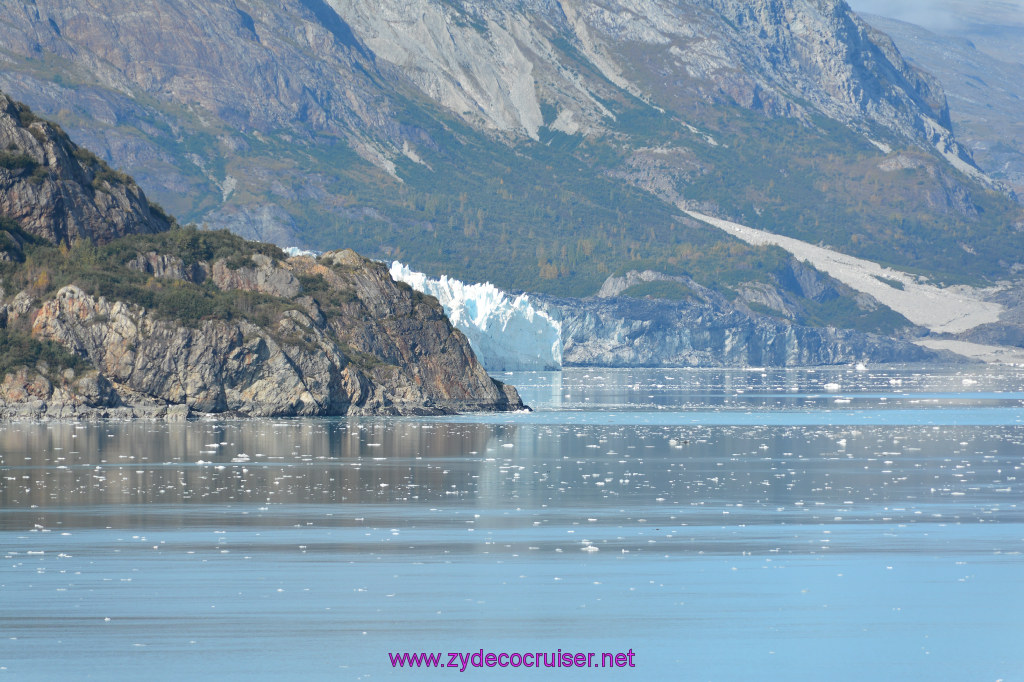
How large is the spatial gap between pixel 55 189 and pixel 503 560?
234 ft

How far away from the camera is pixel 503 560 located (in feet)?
97.3

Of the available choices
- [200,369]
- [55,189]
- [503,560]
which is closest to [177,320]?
[200,369]

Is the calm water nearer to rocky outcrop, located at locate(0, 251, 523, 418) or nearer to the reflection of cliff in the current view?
the reflection of cliff

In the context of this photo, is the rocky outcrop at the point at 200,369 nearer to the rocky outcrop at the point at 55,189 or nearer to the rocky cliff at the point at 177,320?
the rocky cliff at the point at 177,320

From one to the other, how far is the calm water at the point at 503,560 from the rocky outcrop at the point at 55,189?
120 feet

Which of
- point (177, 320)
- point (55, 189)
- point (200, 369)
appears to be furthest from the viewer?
point (55, 189)

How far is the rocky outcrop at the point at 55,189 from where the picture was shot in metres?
91.5

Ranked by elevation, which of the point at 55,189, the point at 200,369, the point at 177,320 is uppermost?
the point at 55,189

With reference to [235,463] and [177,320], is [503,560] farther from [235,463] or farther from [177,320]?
[177,320]

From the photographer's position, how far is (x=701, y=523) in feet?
117

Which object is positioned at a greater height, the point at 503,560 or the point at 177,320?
the point at 177,320

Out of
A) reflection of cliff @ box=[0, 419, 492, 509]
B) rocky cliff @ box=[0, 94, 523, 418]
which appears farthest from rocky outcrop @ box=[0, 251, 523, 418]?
reflection of cliff @ box=[0, 419, 492, 509]

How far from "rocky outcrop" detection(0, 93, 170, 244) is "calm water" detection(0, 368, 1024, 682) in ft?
120

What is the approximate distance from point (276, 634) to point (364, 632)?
1349mm
